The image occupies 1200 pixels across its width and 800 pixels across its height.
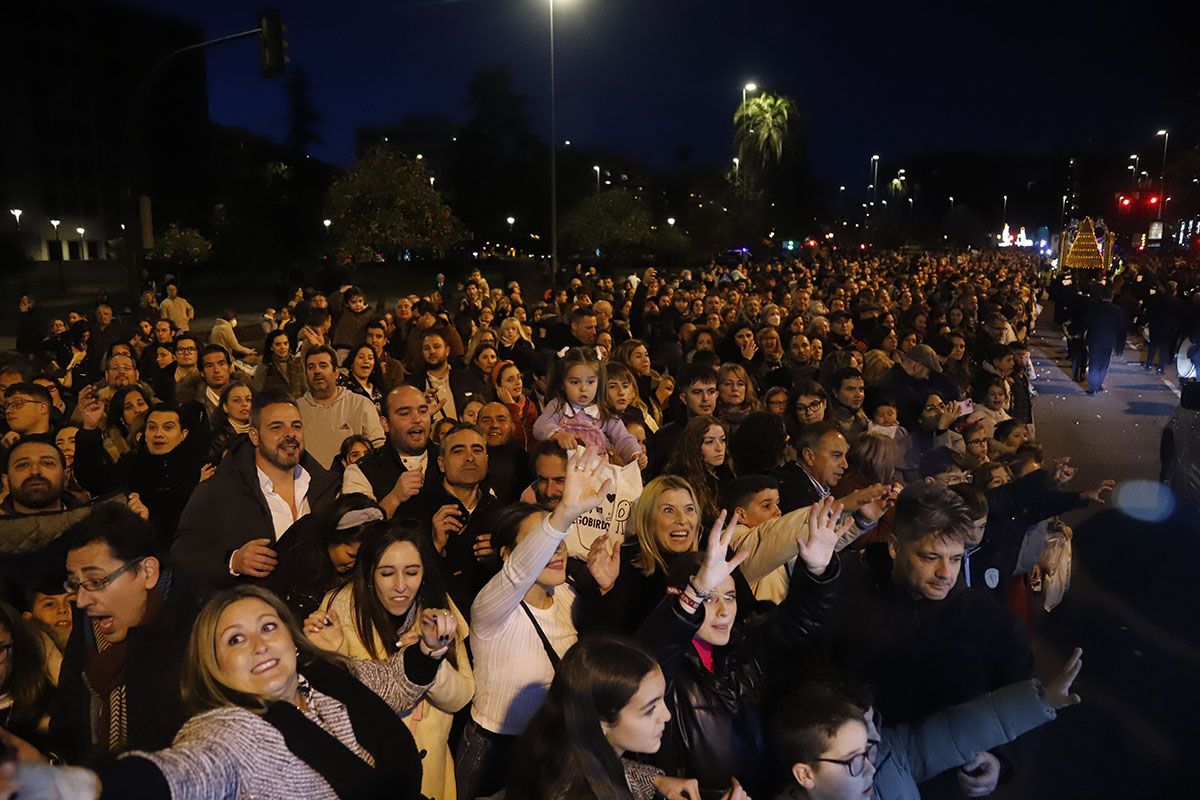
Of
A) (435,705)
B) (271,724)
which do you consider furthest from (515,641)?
(271,724)

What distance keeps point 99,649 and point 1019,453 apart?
17.2 feet

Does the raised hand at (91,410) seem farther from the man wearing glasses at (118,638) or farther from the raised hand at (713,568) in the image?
the raised hand at (713,568)

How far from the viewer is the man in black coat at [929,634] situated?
144 inches

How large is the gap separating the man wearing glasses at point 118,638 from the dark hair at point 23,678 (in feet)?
0.25

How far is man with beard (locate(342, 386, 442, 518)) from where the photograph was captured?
5250 mm

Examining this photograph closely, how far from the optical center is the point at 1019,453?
6.39m

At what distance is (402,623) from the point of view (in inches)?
145

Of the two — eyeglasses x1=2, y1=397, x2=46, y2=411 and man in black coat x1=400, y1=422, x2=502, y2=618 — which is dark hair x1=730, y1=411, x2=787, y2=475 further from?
eyeglasses x1=2, y1=397, x2=46, y2=411

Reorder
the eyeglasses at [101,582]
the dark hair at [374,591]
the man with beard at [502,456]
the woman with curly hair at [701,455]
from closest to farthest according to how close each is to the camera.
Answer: the eyeglasses at [101,582] < the dark hair at [374,591] < the woman with curly hair at [701,455] < the man with beard at [502,456]

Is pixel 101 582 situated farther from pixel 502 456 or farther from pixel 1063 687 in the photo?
pixel 1063 687

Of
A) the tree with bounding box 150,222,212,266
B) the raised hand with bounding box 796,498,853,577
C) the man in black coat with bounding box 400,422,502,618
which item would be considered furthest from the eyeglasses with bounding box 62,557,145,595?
the tree with bounding box 150,222,212,266

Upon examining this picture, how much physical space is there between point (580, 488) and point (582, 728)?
106 centimetres

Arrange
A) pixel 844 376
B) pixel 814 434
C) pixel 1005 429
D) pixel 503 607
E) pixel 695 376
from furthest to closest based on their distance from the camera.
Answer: pixel 844 376 → pixel 1005 429 → pixel 695 376 → pixel 814 434 → pixel 503 607

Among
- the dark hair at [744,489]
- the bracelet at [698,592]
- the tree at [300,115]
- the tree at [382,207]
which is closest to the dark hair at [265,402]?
the dark hair at [744,489]
